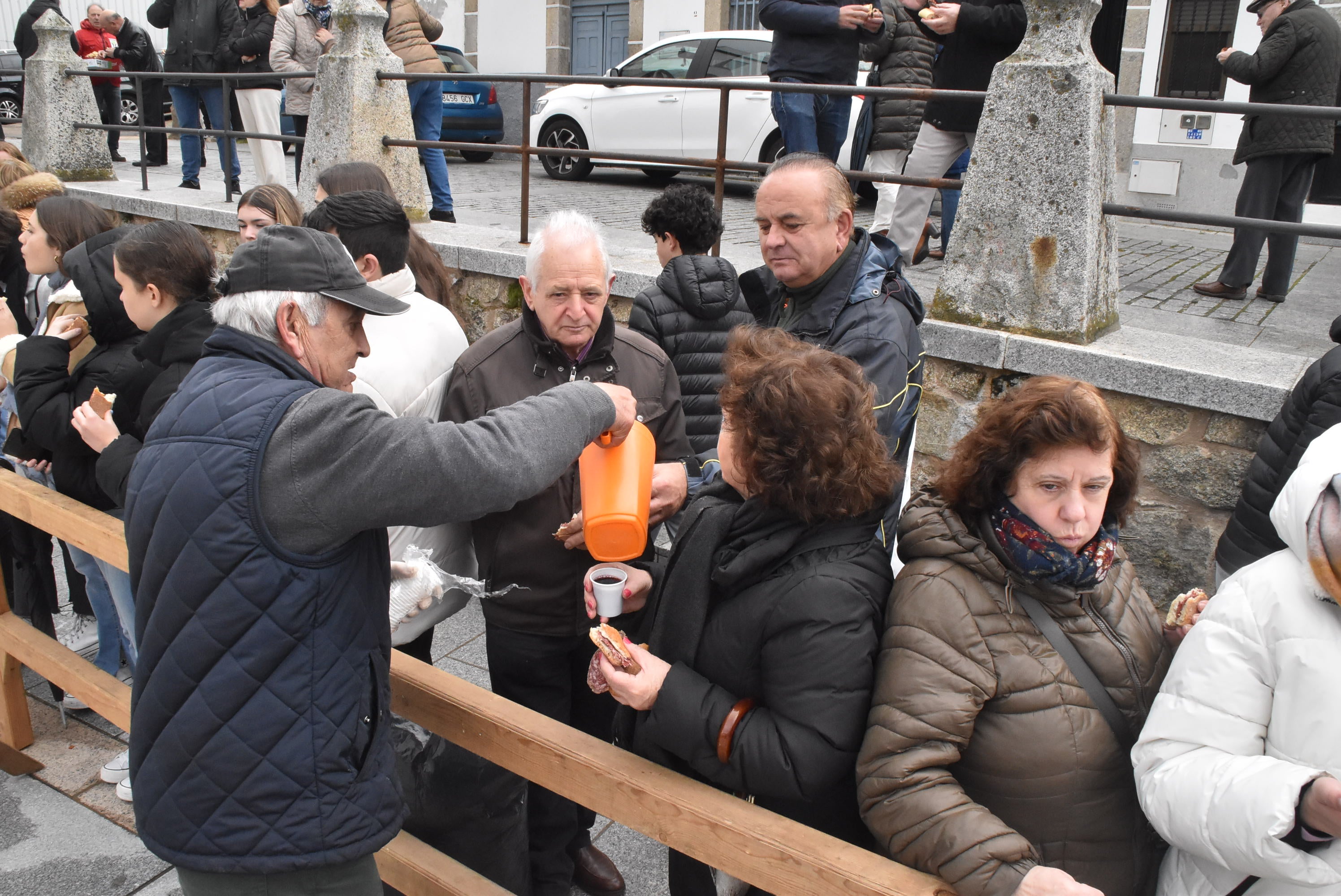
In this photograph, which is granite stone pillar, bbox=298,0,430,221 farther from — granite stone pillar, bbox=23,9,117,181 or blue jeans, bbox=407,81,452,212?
granite stone pillar, bbox=23,9,117,181

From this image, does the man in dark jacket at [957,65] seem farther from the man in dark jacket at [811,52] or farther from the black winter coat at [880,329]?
the black winter coat at [880,329]

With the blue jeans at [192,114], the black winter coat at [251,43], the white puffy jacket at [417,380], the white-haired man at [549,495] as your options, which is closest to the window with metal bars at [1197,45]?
the black winter coat at [251,43]

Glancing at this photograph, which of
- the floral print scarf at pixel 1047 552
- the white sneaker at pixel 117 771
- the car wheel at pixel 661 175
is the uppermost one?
the car wheel at pixel 661 175

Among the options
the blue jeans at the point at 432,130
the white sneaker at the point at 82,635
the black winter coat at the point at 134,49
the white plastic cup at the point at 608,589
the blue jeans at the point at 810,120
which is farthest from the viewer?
the black winter coat at the point at 134,49

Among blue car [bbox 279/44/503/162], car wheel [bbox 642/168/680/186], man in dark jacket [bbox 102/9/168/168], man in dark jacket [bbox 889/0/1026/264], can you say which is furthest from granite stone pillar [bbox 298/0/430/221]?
blue car [bbox 279/44/503/162]

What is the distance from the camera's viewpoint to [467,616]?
4125 millimetres

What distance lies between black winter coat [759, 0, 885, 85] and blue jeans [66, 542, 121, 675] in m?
3.73

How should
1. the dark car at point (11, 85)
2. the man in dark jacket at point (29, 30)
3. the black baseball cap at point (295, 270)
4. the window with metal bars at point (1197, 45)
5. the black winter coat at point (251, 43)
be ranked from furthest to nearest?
the dark car at point (11, 85) < the man in dark jacket at point (29, 30) < the window with metal bars at point (1197, 45) < the black winter coat at point (251, 43) < the black baseball cap at point (295, 270)

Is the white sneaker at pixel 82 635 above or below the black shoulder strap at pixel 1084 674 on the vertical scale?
below

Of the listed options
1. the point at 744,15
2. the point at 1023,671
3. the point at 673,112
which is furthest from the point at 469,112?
the point at 1023,671

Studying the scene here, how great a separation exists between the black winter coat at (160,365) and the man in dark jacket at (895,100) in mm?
3775

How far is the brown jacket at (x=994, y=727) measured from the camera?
1.46m

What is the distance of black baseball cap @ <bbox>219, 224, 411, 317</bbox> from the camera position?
1587mm

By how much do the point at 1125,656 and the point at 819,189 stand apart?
1.36 meters
